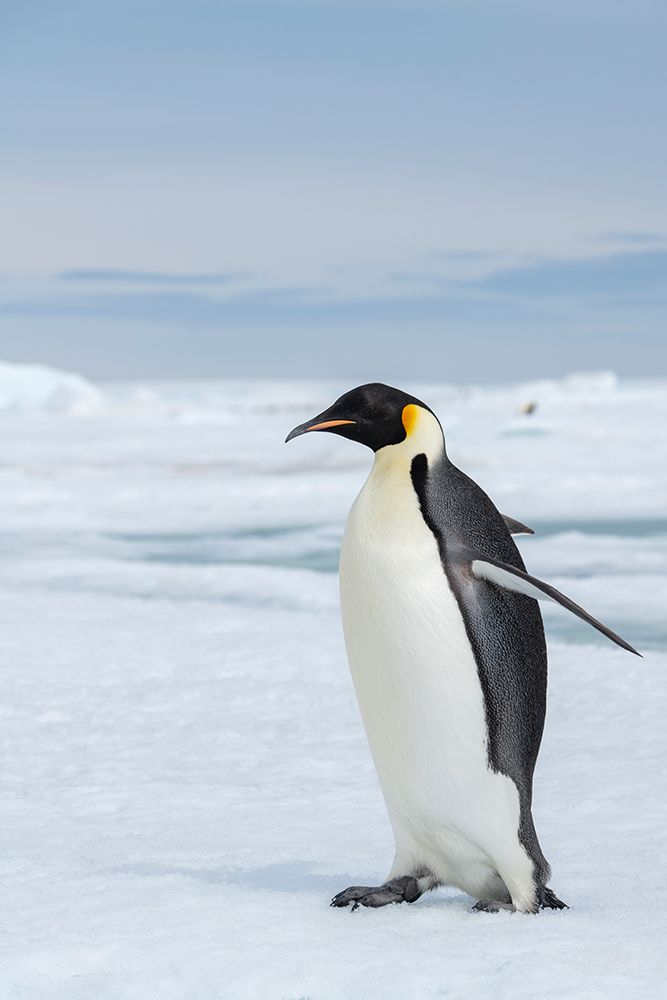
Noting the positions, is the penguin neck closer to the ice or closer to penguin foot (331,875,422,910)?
penguin foot (331,875,422,910)

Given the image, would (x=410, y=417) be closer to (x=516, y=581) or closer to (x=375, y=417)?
(x=375, y=417)

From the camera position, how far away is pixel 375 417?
2.27m

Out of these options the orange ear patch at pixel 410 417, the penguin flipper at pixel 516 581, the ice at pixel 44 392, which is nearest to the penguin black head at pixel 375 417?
the orange ear patch at pixel 410 417

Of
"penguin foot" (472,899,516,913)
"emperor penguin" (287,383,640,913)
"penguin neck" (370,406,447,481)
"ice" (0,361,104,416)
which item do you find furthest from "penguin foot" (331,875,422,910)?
"ice" (0,361,104,416)

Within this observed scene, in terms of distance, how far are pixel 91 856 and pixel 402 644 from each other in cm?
101

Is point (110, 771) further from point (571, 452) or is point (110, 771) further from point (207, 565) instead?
point (571, 452)

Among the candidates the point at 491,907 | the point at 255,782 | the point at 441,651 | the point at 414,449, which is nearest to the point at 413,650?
the point at 441,651

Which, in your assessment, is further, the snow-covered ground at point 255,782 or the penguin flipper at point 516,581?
the penguin flipper at point 516,581

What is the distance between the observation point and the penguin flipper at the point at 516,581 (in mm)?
2088

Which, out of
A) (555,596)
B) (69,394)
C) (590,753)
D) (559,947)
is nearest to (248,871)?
(559,947)

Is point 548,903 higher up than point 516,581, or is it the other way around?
point 516,581

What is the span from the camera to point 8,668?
4820 mm

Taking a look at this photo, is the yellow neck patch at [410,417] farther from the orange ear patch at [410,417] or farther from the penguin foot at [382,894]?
the penguin foot at [382,894]

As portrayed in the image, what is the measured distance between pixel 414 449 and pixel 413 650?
0.34 metres
